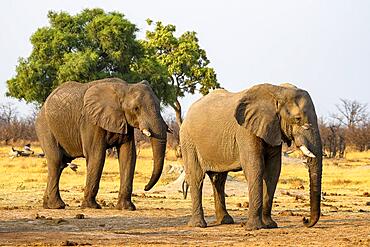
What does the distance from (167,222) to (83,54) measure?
28320 mm

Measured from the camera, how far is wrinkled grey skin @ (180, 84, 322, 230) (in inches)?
582

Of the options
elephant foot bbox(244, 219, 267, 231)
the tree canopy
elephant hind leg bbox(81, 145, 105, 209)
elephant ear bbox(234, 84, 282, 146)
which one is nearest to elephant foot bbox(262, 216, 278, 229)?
elephant foot bbox(244, 219, 267, 231)

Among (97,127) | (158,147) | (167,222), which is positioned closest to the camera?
(167,222)

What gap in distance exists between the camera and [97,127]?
20344 mm

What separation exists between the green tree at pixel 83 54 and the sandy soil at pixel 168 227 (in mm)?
22395

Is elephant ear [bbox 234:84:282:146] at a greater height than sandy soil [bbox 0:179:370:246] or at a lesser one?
greater

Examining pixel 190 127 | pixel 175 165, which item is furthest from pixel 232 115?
pixel 175 165

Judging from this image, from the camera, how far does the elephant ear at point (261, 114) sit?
49.2ft

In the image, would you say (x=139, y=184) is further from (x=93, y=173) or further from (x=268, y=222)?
(x=268, y=222)

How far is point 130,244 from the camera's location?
42.0ft

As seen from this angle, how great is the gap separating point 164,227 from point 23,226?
2476mm

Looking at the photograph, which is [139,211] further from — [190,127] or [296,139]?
[296,139]

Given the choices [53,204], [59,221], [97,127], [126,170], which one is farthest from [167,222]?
[53,204]

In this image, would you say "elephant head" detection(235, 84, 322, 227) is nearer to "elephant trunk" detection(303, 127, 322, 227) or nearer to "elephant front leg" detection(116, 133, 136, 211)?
"elephant trunk" detection(303, 127, 322, 227)
